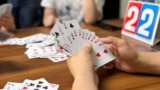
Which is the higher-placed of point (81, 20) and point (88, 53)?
point (88, 53)

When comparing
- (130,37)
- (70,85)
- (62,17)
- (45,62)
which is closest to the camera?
(70,85)

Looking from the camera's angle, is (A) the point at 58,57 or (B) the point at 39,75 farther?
(A) the point at 58,57

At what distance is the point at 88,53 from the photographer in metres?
0.84

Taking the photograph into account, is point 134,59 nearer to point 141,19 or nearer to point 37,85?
point 37,85

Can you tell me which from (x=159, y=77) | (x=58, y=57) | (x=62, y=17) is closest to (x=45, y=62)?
(x=58, y=57)

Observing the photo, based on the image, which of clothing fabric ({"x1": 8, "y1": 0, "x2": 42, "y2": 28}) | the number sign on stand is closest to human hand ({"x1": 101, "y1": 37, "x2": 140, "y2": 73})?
the number sign on stand

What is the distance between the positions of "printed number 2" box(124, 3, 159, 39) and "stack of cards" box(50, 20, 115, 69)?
45 centimetres

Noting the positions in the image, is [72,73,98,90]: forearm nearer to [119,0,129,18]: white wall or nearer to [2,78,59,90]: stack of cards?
[2,78,59,90]: stack of cards

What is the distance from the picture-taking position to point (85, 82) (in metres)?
0.72

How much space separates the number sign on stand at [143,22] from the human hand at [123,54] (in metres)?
0.37

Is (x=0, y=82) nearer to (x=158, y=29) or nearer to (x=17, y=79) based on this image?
(x=17, y=79)

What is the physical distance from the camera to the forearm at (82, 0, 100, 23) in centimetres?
178

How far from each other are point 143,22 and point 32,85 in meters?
0.72

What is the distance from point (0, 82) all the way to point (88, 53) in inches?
12.0
